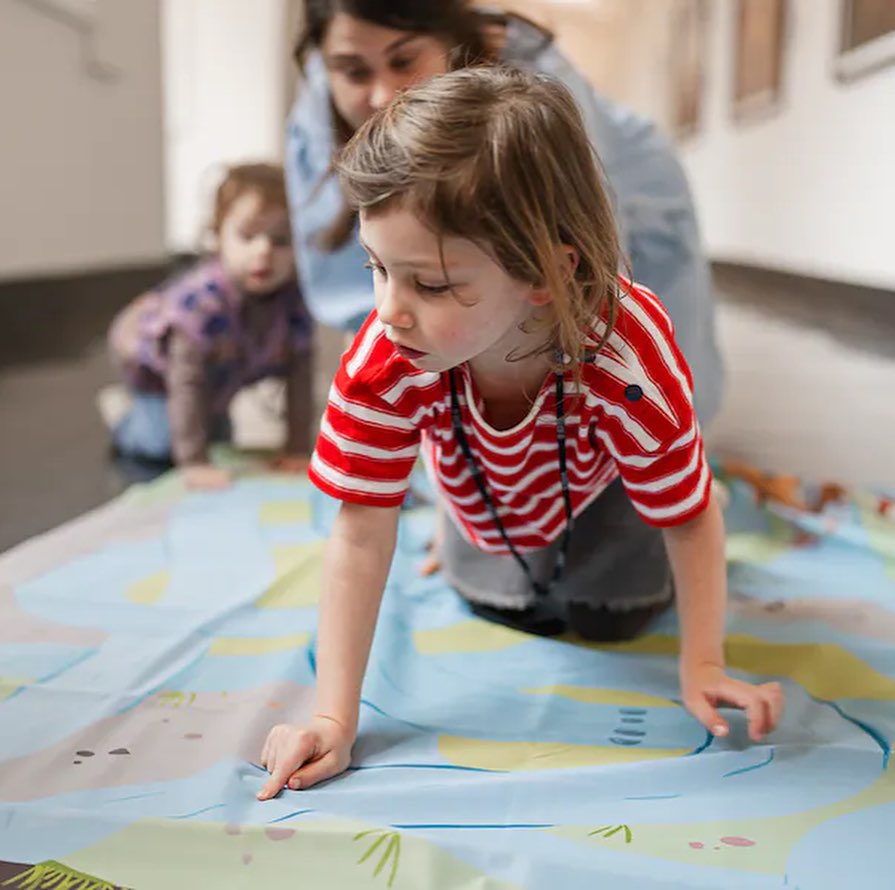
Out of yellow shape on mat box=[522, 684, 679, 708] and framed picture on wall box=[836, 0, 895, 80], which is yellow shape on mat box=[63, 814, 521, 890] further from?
framed picture on wall box=[836, 0, 895, 80]

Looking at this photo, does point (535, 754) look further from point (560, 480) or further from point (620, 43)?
point (620, 43)

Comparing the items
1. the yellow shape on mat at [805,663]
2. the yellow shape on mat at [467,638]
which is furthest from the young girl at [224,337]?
the yellow shape on mat at [805,663]

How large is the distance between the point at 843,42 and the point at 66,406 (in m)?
1.56

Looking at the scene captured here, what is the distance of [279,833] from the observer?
0.55 m

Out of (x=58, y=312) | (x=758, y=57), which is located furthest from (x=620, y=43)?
(x=58, y=312)

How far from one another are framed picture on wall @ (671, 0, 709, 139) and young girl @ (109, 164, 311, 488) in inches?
105

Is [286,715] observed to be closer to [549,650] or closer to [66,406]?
[549,650]

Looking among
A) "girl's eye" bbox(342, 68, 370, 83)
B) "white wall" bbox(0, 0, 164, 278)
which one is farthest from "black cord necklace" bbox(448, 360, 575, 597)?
"white wall" bbox(0, 0, 164, 278)

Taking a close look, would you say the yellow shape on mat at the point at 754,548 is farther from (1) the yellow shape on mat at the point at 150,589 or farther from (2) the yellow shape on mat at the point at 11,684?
(2) the yellow shape on mat at the point at 11,684

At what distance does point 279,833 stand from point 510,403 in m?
0.31

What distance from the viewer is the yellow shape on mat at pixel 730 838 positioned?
537mm

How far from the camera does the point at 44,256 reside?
2387mm

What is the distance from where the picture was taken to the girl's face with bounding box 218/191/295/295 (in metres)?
1.40

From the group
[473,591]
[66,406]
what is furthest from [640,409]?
[66,406]
